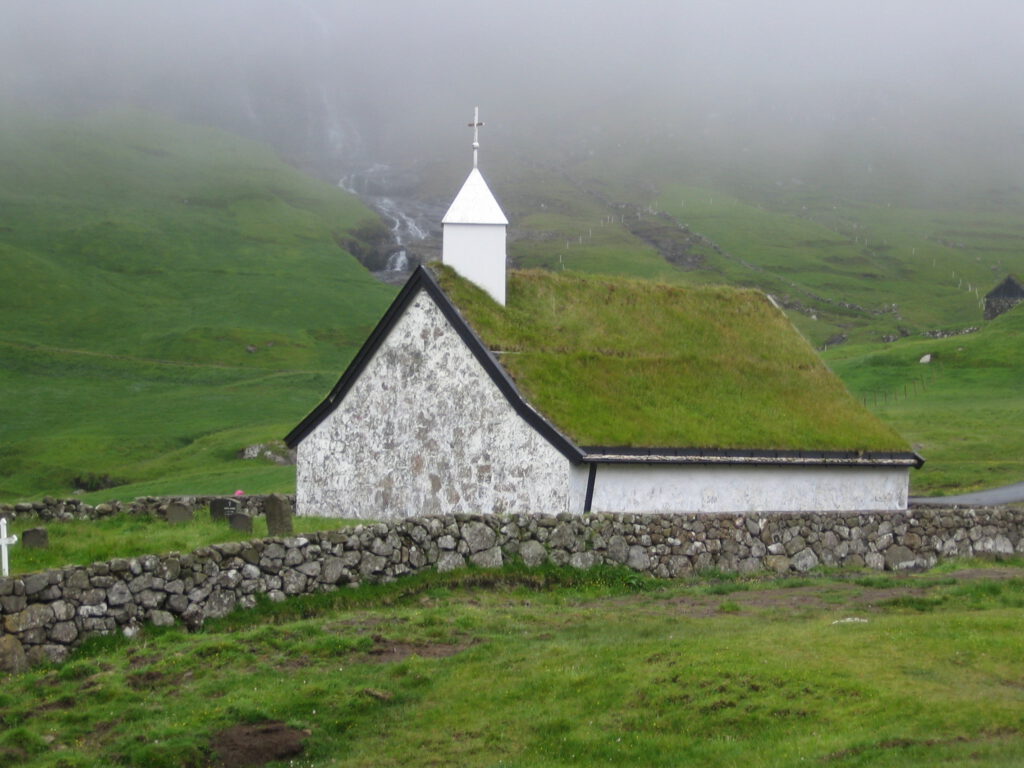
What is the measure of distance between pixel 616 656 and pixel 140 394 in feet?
273

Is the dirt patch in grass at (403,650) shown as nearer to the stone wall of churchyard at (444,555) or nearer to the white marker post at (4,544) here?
the stone wall of churchyard at (444,555)

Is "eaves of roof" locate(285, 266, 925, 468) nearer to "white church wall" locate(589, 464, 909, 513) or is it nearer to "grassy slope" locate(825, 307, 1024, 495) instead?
"white church wall" locate(589, 464, 909, 513)

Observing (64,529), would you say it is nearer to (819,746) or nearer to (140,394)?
(819,746)

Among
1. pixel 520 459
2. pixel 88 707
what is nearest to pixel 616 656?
pixel 88 707

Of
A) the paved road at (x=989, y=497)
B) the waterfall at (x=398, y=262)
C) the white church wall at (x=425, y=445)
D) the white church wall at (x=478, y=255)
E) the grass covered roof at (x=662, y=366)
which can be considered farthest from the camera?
the waterfall at (x=398, y=262)

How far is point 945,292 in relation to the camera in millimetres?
178125

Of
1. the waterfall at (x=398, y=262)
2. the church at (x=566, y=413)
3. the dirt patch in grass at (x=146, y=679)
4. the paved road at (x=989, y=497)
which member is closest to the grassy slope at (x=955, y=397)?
the paved road at (x=989, y=497)

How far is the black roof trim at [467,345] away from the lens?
25484 mm

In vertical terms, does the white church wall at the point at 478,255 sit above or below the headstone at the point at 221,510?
above

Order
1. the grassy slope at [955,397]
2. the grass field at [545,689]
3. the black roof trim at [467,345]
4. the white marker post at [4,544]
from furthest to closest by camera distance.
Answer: the grassy slope at [955,397] → the black roof trim at [467,345] → the white marker post at [4,544] → the grass field at [545,689]

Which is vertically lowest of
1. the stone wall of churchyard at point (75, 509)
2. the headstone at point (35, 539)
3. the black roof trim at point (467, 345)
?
the stone wall of churchyard at point (75, 509)

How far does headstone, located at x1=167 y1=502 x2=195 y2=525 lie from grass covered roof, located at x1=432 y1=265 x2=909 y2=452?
6.54 meters

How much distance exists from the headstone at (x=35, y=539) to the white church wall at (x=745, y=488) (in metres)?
10.1

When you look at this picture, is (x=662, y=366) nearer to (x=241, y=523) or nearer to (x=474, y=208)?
(x=474, y=208)
